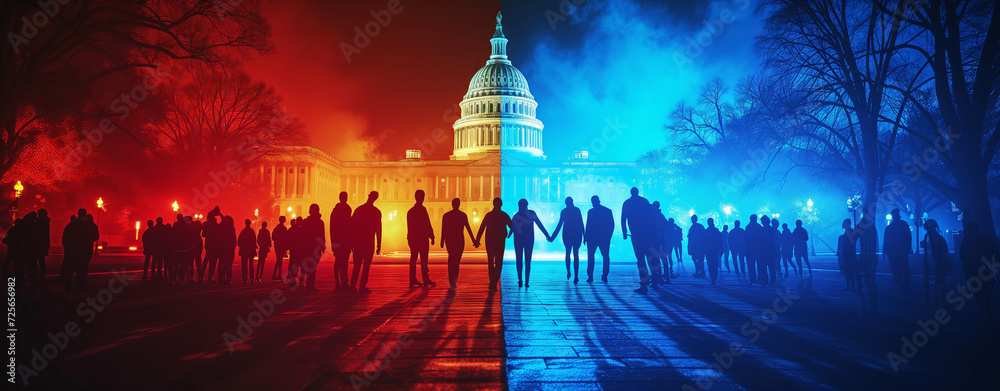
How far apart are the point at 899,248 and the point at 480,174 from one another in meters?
82.1

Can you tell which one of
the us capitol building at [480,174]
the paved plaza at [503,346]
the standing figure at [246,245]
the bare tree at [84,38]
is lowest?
the paved plaza at [503,346]

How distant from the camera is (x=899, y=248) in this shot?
1234 cm

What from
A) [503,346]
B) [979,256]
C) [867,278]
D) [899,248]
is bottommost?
[503,346]

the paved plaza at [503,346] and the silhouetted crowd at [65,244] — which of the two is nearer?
the paved plaza at [503,346]

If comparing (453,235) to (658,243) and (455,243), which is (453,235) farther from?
(658,243)

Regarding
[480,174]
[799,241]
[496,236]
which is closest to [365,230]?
[496,236]

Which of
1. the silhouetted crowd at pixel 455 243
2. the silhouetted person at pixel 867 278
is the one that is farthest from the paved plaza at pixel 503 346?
the silhouetted crowd at pixel 455 243

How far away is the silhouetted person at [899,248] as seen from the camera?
12.1 meters

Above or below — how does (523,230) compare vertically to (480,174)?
below

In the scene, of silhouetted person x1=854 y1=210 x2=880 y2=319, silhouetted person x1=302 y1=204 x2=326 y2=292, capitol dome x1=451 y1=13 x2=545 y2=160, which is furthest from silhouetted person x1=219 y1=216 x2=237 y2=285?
capitol dome x1=451 y1=13 x2=545 y2=160

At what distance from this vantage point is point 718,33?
21.1m

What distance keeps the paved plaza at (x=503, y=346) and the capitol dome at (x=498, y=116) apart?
91534mm

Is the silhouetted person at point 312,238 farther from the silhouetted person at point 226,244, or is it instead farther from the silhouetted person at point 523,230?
the silhouetted person at point 523,230

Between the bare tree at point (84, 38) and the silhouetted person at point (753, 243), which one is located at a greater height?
the bare tree at point (84, 38)
